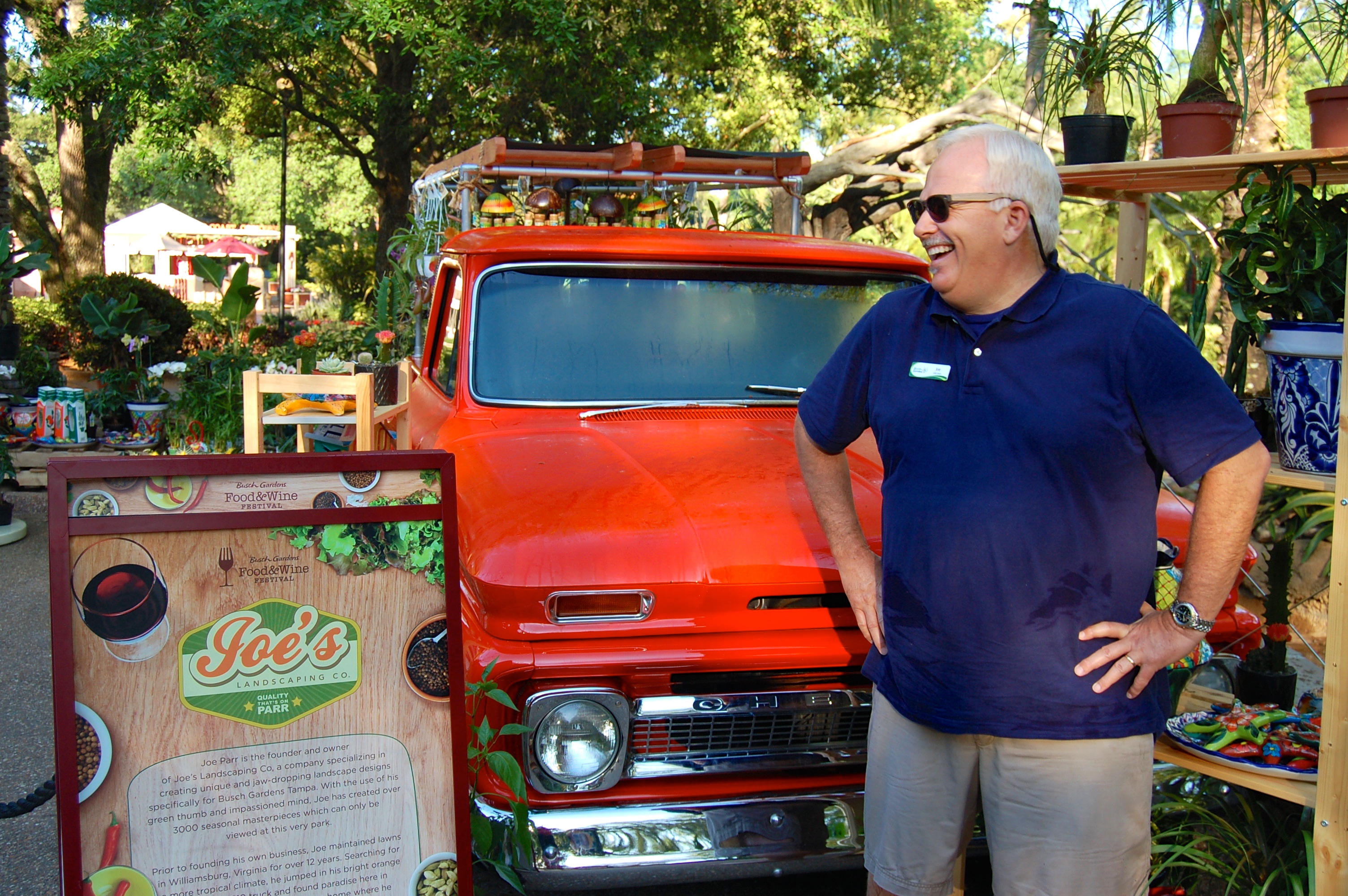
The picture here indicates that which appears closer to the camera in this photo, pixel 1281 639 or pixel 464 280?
pixel 1281 639

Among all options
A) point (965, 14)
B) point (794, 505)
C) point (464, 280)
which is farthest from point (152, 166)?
point (794, 505)

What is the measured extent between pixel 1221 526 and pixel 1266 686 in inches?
56.9

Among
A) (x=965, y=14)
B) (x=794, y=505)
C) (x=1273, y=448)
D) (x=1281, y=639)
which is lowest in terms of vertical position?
(x=1281, y=639)

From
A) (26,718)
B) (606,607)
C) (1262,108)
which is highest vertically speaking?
(1262,108)

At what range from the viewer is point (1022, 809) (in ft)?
7.06

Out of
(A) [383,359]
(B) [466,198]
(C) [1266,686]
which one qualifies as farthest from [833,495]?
(A) [383,359]

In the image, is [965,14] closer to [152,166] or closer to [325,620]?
[152,166]

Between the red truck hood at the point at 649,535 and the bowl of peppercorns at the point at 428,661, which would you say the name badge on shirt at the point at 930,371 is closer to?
the red truck hood at the point at 649,535

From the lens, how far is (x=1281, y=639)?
3.24m

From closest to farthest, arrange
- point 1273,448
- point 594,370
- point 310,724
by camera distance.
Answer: point 310,724
point 1273,448
point 594,370

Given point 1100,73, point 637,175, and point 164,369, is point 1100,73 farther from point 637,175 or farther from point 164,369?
point 164,369

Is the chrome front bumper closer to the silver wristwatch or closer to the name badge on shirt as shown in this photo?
the silver wristwatch

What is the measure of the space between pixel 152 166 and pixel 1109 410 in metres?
23.5

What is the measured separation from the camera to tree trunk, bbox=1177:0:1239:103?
117 inches
